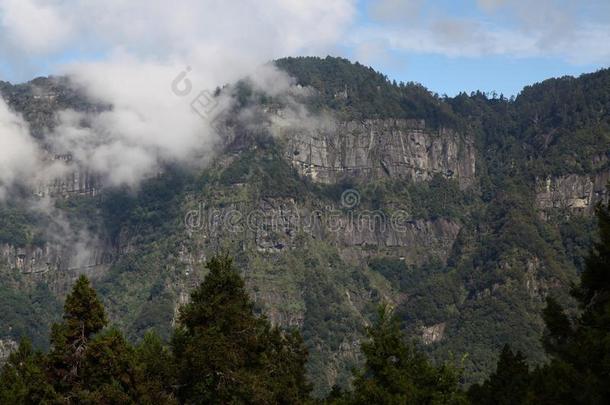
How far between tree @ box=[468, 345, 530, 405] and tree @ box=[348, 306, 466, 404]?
1060 inches

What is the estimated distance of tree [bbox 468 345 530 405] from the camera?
95.4m

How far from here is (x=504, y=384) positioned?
349 feet

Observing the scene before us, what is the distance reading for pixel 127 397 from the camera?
234 feet

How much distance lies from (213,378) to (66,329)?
9.92m

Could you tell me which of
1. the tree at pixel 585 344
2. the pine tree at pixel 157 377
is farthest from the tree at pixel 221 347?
the tree at pixel 585 344

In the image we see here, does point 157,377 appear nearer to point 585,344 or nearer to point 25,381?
point 25,381

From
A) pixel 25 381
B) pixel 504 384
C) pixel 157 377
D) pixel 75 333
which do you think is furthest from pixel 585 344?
pixel 504 384

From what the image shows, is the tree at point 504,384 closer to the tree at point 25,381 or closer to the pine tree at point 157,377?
the pine tree at point 157,377

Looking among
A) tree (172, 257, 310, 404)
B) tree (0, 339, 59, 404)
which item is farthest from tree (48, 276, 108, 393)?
tree (172, 257, 310, 404)

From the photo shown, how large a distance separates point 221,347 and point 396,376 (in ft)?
43.0

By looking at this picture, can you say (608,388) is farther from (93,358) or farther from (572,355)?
(93,358)

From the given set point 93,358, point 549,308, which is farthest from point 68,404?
point 549,308

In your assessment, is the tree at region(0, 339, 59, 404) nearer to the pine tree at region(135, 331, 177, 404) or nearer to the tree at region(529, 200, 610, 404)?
the pine tree at region(135, 331, 177, 404)

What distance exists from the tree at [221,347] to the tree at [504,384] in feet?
69.6
